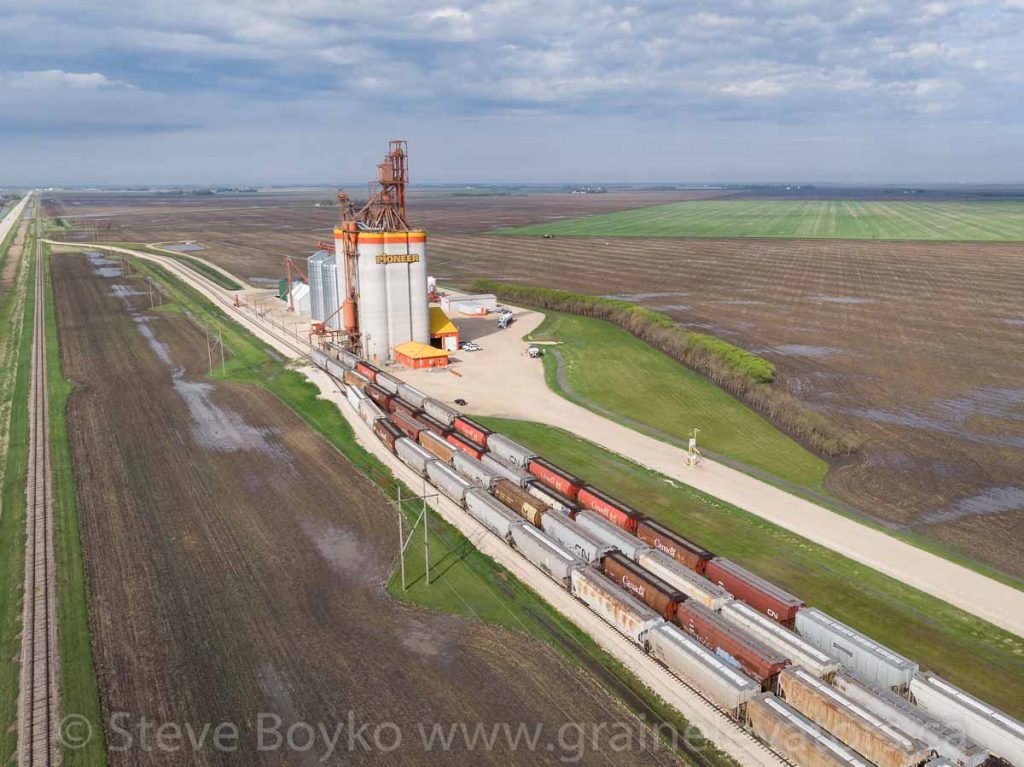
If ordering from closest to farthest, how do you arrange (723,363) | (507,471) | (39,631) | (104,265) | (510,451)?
(39,631)
(507,471)
(510,451)
(723,363)
(104,265)

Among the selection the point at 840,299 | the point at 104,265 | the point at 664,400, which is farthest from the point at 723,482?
the point at 104,265

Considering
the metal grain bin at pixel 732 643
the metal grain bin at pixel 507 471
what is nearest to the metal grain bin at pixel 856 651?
the metal grain bin at pixel 732 643

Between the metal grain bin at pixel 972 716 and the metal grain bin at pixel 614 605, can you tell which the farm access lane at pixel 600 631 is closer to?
the metal grain bin at pixel 614 605

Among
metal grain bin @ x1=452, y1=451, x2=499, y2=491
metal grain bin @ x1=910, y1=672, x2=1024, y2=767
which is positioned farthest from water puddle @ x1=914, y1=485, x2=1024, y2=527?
metal grain bin @ x1=452, y1=451, x2=499, y2=491

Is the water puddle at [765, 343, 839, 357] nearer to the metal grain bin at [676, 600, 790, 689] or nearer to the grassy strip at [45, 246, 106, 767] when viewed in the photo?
the metal grain bin at [676, 600, 790, 689]

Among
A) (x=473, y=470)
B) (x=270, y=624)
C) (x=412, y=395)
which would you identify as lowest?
(x=270, y=624)

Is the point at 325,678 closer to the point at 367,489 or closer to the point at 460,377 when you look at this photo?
the point at 367,489

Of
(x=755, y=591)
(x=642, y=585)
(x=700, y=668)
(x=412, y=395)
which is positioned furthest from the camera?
(x=412, y=395)

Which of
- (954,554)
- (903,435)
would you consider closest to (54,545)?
(954,554)

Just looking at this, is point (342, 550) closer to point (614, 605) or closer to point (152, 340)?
point (614, 605)
